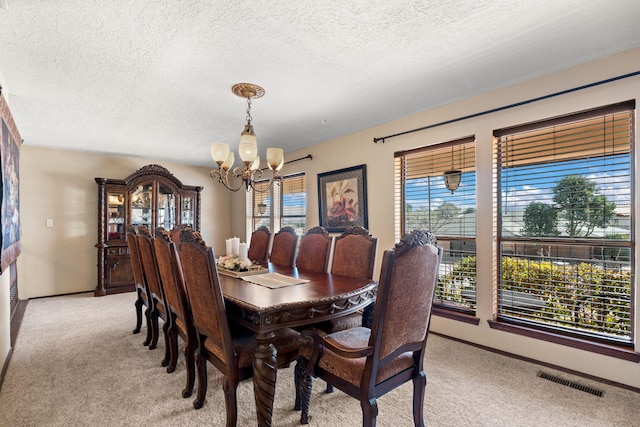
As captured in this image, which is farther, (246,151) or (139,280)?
(139,280)

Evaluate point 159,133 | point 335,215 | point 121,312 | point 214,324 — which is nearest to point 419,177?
point 335,215

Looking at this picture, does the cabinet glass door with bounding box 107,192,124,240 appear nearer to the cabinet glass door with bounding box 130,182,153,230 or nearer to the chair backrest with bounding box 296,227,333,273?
the cabinet glass door with bounding box 130,182,153,230

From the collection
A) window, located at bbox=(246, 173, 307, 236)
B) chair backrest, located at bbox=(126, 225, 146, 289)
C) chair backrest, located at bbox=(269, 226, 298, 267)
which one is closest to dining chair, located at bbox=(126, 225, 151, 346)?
chair backrest, located at bbox=(126, 225, 146, 289)

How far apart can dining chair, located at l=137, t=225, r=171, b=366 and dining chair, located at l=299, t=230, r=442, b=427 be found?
4.83 ft

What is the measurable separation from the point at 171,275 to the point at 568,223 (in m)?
3.02

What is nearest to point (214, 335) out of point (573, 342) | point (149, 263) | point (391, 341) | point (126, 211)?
point (391, 341)

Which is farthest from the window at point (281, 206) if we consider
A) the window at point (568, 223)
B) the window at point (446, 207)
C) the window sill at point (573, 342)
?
the window sill at point (573, 342)

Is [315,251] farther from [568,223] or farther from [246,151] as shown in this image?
[568,223]

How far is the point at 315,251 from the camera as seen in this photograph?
9.97 feet

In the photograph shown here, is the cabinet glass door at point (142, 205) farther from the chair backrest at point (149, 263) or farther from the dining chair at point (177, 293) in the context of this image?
the dining chair at point (177, 293)

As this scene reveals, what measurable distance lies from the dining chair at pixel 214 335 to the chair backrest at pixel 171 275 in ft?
0.53

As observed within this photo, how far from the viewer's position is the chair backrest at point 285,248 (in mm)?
3279

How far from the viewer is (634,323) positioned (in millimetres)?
2162

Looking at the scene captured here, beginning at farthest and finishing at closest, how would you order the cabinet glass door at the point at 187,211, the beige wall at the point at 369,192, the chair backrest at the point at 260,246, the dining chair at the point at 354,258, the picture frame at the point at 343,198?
the cabinet glass door at the point at 187,211, the picture frame at the point at 343,198, the chair backrest at the point at 260,246, the dining chair at the point at 354,258, the beige wall at the point at 369,192
